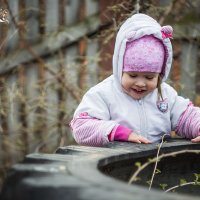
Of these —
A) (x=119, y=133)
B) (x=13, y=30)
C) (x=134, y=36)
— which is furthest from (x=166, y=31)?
(x=13, y=30)

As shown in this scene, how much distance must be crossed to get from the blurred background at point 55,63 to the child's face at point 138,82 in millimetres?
1875

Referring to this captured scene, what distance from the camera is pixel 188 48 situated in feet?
15.9

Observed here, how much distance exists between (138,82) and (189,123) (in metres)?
0.30

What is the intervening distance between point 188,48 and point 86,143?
2.33 m

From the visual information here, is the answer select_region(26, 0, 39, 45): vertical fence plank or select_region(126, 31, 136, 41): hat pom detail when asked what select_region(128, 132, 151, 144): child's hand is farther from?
select_region(26, 0, 39, 45): vertical fence plank

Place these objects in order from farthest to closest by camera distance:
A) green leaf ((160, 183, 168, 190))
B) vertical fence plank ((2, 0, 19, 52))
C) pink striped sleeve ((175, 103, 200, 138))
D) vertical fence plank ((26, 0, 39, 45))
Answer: vertical fence plank ((26, 0, 39, 45)) < vertical fence plank ((2, 0, 19, 52)) < pink striped sleeve ((175, 103, 200, 138)) < green leaf ((160, 183, 168, 190))

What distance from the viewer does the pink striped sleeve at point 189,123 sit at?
2.82 m

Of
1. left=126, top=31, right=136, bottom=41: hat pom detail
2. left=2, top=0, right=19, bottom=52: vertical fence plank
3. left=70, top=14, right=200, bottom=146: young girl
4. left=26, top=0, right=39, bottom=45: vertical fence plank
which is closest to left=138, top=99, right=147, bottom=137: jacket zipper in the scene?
left=70, top=14, right=200, bottom=146: young girl

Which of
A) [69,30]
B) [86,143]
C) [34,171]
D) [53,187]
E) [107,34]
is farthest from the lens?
[69,30]

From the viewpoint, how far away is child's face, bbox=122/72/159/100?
8.94ft

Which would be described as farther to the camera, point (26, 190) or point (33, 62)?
point (33, 62)

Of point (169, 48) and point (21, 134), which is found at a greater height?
point (169, 48)

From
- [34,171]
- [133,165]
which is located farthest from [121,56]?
[34,171]

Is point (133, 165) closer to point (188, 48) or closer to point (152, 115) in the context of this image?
point (152, 115)
